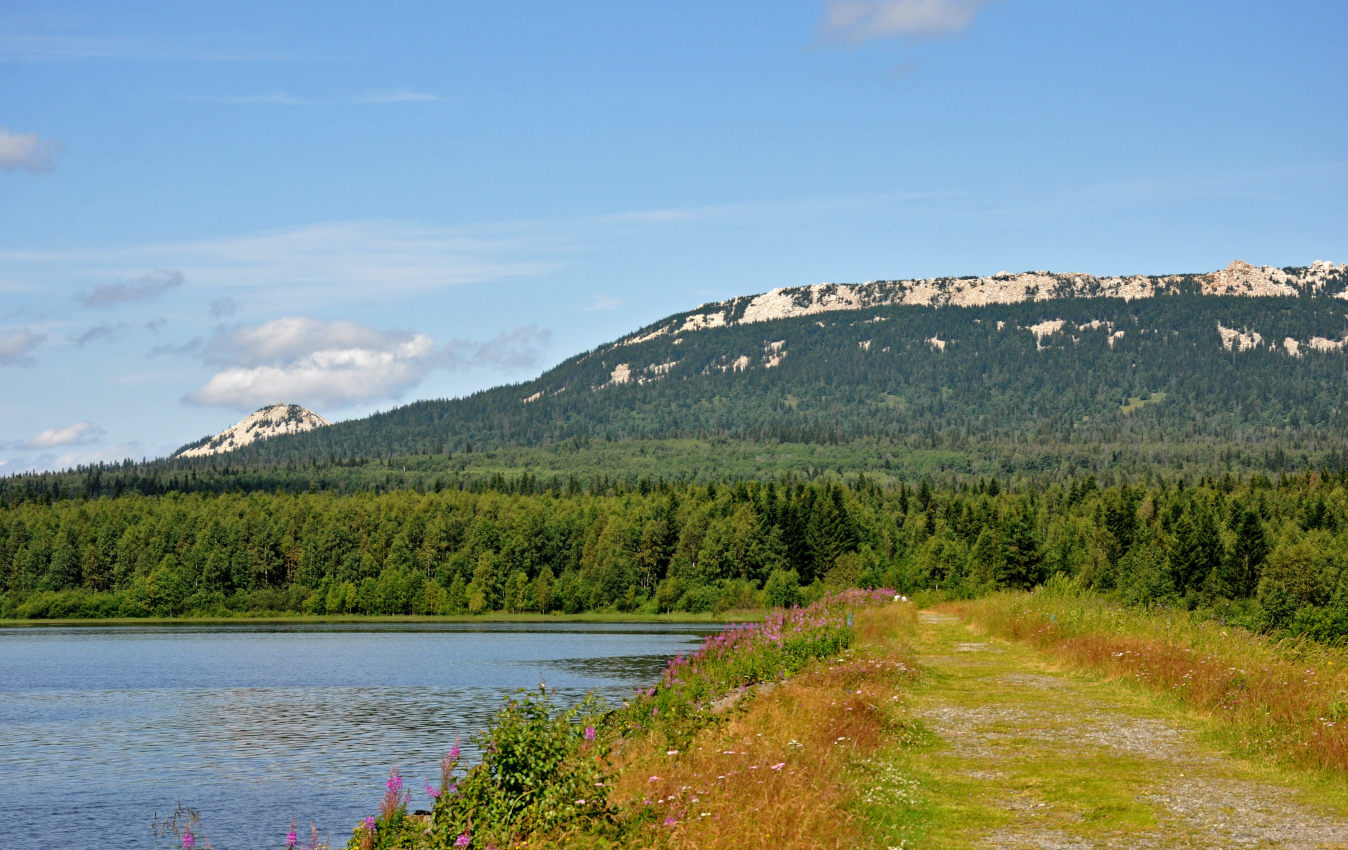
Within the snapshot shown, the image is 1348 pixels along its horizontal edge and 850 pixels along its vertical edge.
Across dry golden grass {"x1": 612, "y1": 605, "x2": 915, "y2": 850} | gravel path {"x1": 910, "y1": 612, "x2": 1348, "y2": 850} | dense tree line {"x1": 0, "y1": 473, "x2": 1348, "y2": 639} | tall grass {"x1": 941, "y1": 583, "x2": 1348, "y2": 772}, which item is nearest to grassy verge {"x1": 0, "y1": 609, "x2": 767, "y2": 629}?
dense tree line {"x1": 0, "y1": 473, "x2": 1348, "y2": 639}

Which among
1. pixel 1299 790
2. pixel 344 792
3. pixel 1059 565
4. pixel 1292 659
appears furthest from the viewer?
pixel 1059 565

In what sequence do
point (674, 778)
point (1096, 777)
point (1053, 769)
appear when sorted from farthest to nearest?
point (1053, 769) → point (1096, 777) → point (674, 778)

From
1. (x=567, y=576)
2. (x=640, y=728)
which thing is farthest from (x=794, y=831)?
(x=567, y=576)

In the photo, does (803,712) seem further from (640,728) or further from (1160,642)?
(1160,642)

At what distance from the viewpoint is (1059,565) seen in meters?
144

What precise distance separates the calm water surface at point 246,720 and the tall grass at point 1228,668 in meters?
12.6

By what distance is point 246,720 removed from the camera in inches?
2069

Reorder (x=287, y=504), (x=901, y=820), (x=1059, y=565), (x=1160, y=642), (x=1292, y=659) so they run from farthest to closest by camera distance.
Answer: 1. (x=287, y=504)
2. (x=1059, y=565)
3. (x=1160, y=642)
4. (x=1292, y=659)
5. (x=901, y=820)

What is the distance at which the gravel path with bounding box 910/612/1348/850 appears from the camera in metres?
14.6

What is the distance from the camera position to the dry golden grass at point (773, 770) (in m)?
13.9

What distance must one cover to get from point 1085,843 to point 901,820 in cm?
235

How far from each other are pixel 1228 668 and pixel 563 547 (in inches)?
6332

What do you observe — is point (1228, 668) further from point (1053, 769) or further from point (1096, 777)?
point (1096, 777)

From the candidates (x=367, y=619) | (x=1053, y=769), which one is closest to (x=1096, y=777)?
(x=1053, y=769)
